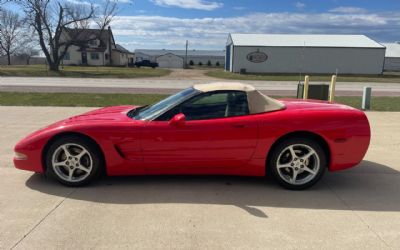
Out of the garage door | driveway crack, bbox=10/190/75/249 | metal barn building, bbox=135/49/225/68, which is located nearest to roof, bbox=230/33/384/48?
the garage door

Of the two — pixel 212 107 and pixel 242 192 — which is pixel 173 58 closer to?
pixel 212 107

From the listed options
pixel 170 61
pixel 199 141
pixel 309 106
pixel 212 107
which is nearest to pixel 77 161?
pixel 199 141

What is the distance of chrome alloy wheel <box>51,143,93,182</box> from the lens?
4.18 m

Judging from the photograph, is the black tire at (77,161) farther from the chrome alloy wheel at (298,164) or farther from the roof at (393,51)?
the roof at (393,51)

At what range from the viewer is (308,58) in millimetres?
41781

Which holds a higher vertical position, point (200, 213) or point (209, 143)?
A: point (209, 143)

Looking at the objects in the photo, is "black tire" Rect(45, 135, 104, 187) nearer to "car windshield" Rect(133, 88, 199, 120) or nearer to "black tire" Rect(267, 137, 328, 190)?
"car windshield" Rect(133, 88, 199, 120)

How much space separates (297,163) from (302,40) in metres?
43.2

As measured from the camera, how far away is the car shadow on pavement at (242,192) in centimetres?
386

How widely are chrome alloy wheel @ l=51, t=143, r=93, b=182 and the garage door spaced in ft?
219

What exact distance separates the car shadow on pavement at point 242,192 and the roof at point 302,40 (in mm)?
38501

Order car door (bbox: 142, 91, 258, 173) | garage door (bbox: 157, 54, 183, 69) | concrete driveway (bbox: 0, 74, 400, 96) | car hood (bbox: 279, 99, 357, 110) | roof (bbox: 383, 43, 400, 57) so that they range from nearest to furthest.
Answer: car door (bbox: 142, 91, 258, 173)
car hood (bbox: 279, 99, 357, 110)
concrete driveway (bbox: 0, 74, 400, 96)
roof (bbox: 383, 43, 400, 57)
garage door (bbox: 157, 54, 183, 69)

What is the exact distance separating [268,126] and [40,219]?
2.67 meters

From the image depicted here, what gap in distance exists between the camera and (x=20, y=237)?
307 cm
